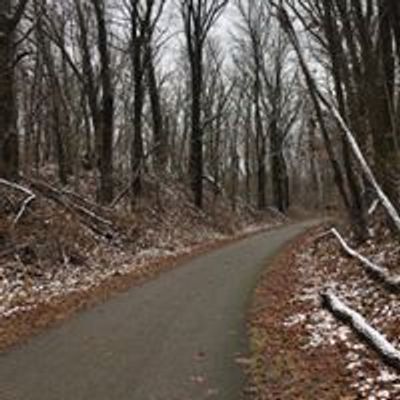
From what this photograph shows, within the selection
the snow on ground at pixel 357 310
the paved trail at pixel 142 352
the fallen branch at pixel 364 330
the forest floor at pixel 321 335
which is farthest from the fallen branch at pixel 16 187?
the fallen branch at pixel 364 330

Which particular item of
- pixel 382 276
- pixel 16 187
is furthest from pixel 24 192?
pixel 382 276

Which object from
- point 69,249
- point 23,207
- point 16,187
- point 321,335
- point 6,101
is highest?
point 6,101

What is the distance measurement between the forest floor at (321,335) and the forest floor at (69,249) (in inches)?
148

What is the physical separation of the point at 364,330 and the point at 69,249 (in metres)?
11.6

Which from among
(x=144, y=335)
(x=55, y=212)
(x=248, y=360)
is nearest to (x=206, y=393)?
(x=248, y=360)

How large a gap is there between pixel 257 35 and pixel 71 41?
814 inches

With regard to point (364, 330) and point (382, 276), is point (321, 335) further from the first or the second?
point (382, 276)

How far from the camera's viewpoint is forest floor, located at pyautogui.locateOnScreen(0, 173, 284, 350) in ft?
45.8

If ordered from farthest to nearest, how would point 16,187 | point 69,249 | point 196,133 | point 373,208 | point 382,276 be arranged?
point 196,133 → point 373,208 → point 16,187 → point 69,249 → point 382,276

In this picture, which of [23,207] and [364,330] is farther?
[23,207]

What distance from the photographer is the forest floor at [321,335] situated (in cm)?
769

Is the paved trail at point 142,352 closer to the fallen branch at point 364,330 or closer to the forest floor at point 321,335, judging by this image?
the forest floor at point 321,335

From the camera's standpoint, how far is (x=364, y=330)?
9.26 metres

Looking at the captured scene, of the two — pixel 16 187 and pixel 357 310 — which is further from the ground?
pixel 16 187
